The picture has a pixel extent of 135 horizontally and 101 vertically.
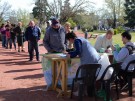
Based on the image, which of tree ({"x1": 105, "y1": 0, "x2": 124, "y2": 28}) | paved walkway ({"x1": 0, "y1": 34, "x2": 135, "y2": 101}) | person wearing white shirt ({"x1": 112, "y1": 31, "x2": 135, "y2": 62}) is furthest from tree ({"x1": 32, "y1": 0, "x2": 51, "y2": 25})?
person wearing white shirt ({"x1": 112, "y1": 31, "x2": 135, "y2": 62})

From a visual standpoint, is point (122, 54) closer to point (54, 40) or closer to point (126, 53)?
point (126, 53)

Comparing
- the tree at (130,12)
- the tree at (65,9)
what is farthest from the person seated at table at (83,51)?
the tree at (130,12)

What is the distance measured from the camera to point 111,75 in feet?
23.1

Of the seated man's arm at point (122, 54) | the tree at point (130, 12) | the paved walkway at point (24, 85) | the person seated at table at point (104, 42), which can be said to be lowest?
the paved walkway at point (24, 85)

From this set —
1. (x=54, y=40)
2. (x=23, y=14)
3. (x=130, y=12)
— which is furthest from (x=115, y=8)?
(x=54, y=40)

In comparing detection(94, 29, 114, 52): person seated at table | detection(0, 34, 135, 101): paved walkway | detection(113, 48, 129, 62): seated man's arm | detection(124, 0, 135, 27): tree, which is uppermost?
detection(124, 0, 135, 27): tree

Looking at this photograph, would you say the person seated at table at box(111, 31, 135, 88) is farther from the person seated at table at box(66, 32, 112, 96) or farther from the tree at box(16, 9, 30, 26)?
the tree at box(16, 9, 30, 26)

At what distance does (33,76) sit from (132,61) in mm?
3906

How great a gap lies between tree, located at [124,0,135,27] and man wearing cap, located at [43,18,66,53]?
66.8 meters

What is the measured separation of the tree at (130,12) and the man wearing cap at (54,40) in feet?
219

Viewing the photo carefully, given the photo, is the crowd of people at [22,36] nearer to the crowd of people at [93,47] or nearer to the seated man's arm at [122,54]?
the crowd of people at [93,47]

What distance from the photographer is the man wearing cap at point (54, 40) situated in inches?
370

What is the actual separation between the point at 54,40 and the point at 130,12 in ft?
223

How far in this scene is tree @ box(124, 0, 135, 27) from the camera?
2960 inches
